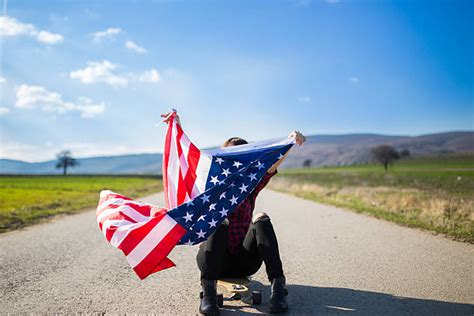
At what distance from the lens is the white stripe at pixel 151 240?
12.1ft

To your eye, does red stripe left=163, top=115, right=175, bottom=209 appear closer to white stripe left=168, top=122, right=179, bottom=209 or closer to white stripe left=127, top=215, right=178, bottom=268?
white stripe left=168, top=122, right=179, bottom=209

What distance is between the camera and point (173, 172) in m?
4.92

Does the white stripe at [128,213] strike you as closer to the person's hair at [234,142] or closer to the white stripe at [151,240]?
the white stripe at [151,240]

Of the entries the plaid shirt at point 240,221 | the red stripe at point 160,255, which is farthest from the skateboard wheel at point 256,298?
the red stripe at point 160,255

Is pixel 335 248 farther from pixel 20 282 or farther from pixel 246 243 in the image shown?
pixel 20 282

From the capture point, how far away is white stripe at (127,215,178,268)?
367 cm

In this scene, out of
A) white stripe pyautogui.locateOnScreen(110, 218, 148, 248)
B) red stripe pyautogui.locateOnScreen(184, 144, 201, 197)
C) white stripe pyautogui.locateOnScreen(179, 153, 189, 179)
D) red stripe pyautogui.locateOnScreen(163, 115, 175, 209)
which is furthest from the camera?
red stripe pyautogui.locateOnScreen(163, 115, 175, 209)

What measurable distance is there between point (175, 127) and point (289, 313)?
2912 millimetres

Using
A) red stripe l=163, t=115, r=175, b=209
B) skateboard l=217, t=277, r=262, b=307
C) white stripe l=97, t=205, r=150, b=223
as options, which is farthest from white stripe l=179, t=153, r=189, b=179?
skateboard l=217, t=277, r=262, b=307

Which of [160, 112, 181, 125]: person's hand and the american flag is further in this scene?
[160, 112, 181, 125]: person's hand

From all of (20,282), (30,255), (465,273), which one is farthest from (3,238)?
(465,273)

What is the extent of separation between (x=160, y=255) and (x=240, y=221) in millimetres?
1042

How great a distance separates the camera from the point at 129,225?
12.7ft

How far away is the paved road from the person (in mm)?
320
